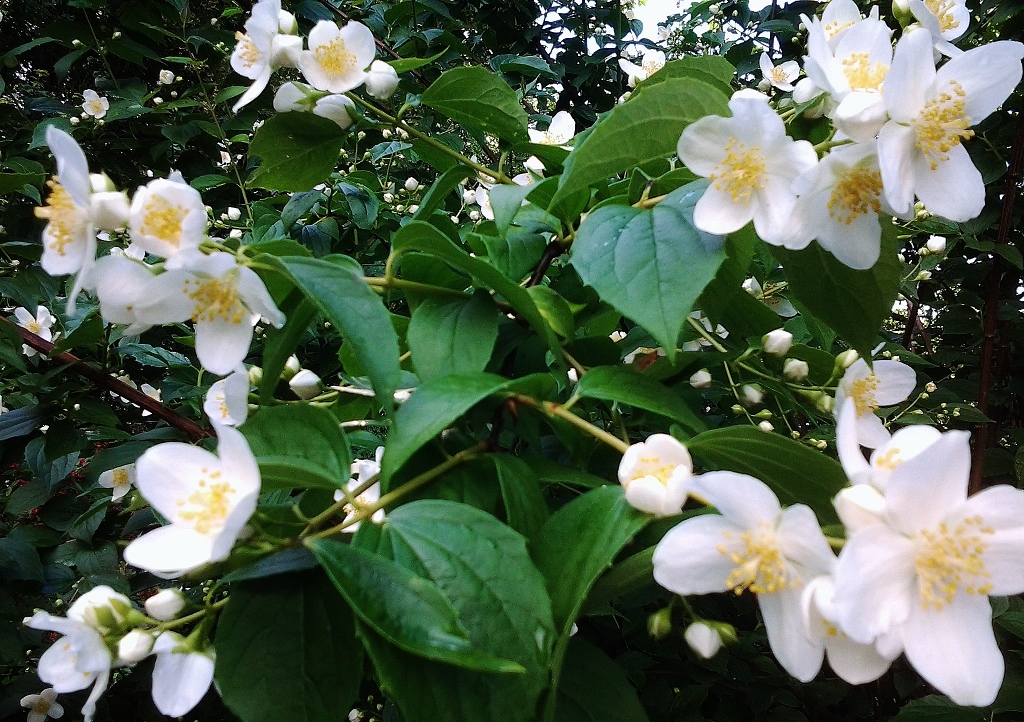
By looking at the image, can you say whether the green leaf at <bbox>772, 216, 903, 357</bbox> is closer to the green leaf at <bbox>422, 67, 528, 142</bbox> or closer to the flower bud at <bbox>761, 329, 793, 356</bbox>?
the flower bud at <bbox>761, 329, 793, 356</bbox>

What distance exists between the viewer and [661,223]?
2.06ft

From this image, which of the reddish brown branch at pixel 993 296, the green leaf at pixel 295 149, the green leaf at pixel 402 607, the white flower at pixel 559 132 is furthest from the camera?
the reddish brown branch at pixel 993 296

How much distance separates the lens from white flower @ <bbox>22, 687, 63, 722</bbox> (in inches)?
59.5

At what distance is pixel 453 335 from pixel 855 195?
15.5 inches

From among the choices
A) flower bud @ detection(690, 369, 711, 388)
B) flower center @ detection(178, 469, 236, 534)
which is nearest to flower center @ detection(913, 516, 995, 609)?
flower bud @ detection(690, 369, 711, 388)

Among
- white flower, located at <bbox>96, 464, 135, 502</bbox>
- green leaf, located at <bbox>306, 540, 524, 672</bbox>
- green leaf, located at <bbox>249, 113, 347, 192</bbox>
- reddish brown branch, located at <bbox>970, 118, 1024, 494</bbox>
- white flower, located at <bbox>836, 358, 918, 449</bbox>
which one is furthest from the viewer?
white flower, located at <bbox>96, 464, 135, 502</bbox>

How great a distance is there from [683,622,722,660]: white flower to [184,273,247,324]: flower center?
50cm

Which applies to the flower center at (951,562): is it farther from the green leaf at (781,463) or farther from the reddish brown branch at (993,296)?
the reddish brown branch at (993,296)

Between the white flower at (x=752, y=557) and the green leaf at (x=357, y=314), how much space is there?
238 millimetres

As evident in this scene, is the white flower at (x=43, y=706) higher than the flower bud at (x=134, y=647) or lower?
lower

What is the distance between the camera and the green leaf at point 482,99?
2.74 ft

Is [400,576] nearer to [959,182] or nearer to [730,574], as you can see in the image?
[730,574]

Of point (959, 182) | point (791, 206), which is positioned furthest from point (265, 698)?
point (959, 182)

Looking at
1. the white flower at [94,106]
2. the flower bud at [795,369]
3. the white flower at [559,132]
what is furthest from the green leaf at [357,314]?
the white flower at [94,106]
